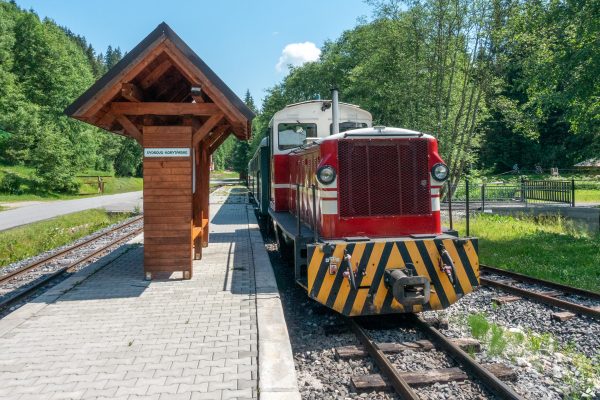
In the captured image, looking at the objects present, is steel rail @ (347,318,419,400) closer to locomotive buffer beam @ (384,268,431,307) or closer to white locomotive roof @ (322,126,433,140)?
locomotive buffer beam @ (384,268,431,307)

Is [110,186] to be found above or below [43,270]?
above

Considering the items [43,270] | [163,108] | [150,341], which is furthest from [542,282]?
A: [43,270]

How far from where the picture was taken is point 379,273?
5.94 m

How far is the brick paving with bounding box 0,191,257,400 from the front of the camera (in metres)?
3.96

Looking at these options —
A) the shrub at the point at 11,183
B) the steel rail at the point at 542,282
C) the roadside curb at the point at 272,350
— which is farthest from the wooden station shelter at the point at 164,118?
the shrub at the point at 11,183

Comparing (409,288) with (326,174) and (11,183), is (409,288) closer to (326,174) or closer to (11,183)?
(326,174)

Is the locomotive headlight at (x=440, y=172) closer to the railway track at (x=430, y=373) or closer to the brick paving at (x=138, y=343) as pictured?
the railway track at (x=430, y=373)

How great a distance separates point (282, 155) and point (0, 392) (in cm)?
766

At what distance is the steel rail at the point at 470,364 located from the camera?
4039 mm

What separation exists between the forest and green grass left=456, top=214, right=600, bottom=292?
102 inches

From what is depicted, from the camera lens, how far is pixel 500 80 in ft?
63.3

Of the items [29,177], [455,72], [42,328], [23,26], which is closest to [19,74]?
[23,26]

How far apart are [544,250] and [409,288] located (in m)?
6.65

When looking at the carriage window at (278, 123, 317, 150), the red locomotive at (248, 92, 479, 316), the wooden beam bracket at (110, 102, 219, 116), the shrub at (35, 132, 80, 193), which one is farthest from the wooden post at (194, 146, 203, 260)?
the shrub at (35, 132, 80, 193)
